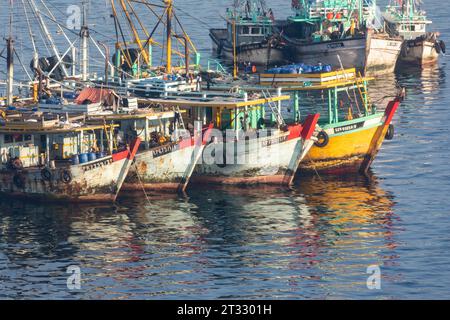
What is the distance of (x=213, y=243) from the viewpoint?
74.9 m

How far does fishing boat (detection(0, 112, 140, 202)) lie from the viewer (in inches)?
3226

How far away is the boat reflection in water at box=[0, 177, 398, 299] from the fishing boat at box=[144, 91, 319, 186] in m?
1.20

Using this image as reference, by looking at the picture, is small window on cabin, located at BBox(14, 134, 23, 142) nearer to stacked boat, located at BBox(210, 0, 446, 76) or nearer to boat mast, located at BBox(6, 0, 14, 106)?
boat mast, located at BBox(6, 0, 14, 106)

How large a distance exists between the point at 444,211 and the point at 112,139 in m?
20.9

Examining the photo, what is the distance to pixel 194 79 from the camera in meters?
96.8

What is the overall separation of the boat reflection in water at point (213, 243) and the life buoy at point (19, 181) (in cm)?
130

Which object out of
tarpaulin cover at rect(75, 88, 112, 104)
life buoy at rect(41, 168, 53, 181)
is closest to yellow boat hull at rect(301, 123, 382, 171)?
tarpaulin cover at rect(75, 88, 112, 104)

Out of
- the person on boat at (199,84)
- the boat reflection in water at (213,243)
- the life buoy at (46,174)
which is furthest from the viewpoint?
the person on boat at (199,84)

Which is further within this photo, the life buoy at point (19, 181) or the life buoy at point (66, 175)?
the life buoy at point (19, 181)

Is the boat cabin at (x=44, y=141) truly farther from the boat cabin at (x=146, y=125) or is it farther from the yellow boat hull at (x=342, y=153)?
the yellow boat hull at (x=342, y=153)

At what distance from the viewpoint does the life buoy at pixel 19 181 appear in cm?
8288

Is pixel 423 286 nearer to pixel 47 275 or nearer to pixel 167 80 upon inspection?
pixel 47 275

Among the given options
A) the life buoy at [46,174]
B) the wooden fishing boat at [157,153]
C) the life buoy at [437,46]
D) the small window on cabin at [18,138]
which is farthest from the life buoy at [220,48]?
the life buoy at [46,174]
